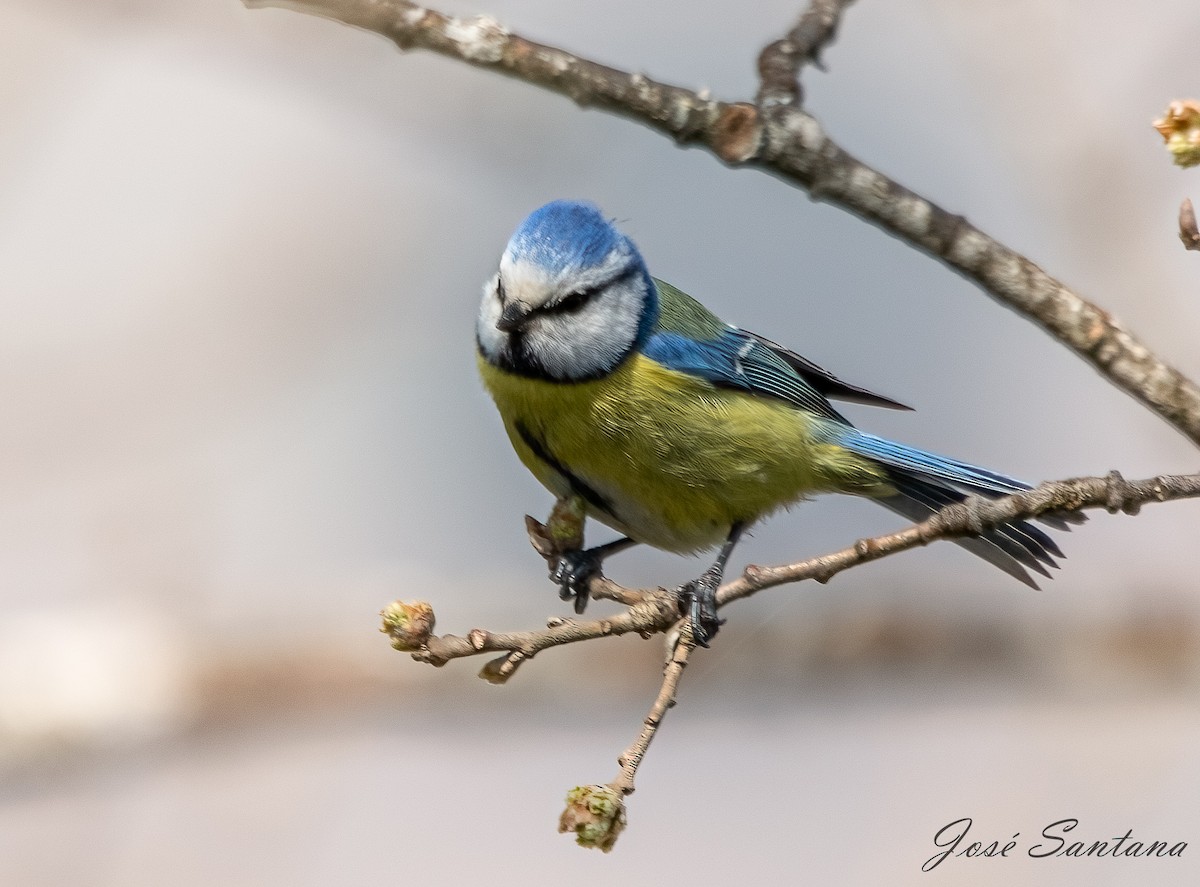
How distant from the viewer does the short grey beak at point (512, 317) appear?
2791mm

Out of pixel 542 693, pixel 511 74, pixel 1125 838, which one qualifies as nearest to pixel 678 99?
pixel 511 74

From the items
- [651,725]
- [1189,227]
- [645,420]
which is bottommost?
[651,725]

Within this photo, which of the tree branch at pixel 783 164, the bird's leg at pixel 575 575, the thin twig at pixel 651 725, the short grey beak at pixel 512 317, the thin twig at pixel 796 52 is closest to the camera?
the thin twig at pixel 651 725

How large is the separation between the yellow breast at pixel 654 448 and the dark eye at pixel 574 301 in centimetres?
18

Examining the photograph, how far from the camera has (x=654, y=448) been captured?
2.89 metres

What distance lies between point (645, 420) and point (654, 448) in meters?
0.07

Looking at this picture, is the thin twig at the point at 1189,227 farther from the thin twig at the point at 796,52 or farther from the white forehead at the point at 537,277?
the white forehead at the point at 537,277

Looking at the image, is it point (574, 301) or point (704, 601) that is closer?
point (704, 601)

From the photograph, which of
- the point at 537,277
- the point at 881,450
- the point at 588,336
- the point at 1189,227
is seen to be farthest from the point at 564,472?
the point at 1189,227

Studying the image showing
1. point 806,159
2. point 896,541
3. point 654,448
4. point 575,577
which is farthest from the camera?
point 654,448

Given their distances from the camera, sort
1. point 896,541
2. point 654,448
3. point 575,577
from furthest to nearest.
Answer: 1. point 654,448
2. point 575,577
3. point 896,541

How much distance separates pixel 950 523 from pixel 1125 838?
1.29m

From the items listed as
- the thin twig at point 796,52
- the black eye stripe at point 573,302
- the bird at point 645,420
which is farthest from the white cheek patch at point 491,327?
the thin twig at point 796,52

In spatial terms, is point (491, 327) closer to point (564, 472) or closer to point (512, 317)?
point (512, 317)
